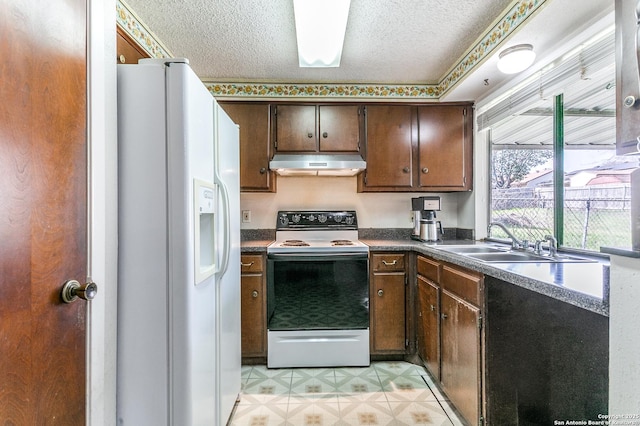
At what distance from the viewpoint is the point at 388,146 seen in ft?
8.61

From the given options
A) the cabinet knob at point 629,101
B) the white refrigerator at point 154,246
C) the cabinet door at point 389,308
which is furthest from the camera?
the cabinet door at point 389,308

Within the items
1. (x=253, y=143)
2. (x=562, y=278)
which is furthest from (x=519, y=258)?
(x=253, y=143)

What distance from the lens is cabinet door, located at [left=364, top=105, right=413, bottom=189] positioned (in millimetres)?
2609

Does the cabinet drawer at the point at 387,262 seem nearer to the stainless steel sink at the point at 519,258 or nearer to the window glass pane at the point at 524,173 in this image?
the stainless steel sink at the point at 519,258

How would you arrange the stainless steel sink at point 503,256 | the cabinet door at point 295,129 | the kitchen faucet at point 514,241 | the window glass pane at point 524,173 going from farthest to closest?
the cabinet door at point 295,129 → the window glass pane at point 524,173 → the kitchen faucet at point 514,241 → the stainless steel sink at point 503,256

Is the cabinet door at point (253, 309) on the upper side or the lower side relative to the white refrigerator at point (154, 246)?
lower

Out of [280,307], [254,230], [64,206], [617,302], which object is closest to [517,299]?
[617,302]

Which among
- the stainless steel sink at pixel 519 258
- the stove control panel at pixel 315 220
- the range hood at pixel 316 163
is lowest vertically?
the stainless steel sink at pixel 519 258

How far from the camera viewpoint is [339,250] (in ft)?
7.38

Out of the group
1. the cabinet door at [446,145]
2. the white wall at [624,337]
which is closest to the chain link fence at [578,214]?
the cabinet door at [446,145]

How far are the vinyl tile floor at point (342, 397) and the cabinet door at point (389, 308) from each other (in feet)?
0.64

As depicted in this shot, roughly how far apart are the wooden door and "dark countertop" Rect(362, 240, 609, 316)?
149 centimetres

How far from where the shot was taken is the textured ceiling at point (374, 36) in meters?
1.61

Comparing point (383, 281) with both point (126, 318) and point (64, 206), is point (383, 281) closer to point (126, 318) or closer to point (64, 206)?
point (126, 318)
